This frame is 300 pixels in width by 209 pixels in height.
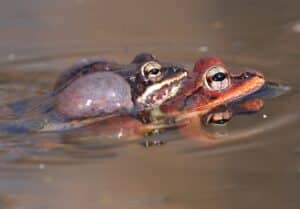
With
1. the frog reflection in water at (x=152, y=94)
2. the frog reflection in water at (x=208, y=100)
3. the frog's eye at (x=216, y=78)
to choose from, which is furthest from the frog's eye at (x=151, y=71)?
the frog's eye at (x=216, y=78)

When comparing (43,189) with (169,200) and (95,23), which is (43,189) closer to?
(169,200)

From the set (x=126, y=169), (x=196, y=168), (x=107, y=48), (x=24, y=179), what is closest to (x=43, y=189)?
(x=24, y=179)

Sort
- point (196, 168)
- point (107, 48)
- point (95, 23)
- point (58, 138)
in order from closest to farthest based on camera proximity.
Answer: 1. point (196, 168)
2. point (58, 138)
3. point (107, 48)
4. point (95, 23)

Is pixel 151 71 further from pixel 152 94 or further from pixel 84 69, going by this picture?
pixel 84 69

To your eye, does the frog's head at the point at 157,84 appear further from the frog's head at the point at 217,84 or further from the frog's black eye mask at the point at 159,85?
the frog's head at the point at 217,84

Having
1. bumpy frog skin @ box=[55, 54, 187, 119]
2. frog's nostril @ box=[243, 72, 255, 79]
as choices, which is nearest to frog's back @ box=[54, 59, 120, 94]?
bumpy frog skin @ box=[55, 54, 187, 119]

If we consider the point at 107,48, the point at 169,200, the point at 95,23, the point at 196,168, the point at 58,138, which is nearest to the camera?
the point at 169,200
